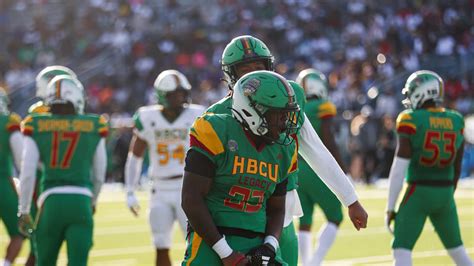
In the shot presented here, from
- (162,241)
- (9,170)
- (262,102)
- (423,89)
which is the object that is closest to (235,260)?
(262,102)

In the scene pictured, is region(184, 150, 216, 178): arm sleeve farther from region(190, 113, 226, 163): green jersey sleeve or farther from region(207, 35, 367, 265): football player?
region(207, 35, 367, 265): football player

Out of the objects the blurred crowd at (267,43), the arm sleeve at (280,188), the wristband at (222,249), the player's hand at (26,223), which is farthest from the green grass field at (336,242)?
the blurred crowd at (267,43)

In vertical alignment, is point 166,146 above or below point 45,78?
below

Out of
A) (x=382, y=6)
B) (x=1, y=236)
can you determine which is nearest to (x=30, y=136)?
(x=1, y=236)

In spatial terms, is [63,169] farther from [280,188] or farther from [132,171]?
[280,188]

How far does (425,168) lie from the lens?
6660mm

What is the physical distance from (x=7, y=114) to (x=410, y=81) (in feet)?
10.7

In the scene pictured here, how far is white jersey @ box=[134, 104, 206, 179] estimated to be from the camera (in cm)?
763

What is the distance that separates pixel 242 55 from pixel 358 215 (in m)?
1.00

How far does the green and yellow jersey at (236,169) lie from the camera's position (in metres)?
4.04

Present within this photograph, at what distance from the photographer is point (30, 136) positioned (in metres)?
6.21

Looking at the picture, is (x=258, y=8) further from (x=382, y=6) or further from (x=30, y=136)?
(x=30, y=136)

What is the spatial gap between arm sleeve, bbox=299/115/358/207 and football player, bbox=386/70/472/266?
191 cm

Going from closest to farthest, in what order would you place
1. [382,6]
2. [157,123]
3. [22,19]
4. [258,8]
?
[157,123], [382,6], [258,8], [22,19]
